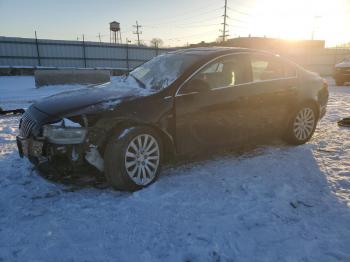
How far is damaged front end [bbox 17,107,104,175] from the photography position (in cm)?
315

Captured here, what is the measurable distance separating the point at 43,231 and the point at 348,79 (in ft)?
60.0

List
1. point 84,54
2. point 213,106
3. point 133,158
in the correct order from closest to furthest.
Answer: point 133,158 → point 213,106 → point 84,54

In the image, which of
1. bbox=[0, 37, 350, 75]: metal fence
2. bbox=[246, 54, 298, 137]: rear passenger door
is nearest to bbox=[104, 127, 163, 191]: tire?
bbox=[246, 54, 298, 137]: rear passenger door

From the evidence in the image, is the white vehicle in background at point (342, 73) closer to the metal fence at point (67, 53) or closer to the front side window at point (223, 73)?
the front side window at point (223, 73)

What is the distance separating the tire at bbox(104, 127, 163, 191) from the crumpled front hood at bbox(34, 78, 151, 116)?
1.33 ft

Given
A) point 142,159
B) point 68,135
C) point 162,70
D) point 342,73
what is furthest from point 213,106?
point 342,73

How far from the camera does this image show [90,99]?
353 cm

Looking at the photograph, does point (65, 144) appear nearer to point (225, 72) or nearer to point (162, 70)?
point (162, 70)

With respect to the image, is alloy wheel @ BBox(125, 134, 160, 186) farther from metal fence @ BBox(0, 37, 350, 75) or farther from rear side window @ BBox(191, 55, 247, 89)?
metal fence @ BBox(0, 37, 350, 75)

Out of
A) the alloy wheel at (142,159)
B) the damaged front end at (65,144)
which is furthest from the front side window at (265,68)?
the damaged front end at (65,144)

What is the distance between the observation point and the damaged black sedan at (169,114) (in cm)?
322

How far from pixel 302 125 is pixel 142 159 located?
3.11 meters

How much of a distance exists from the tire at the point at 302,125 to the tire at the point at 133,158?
8.39ft

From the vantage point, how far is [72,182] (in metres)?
3.63
